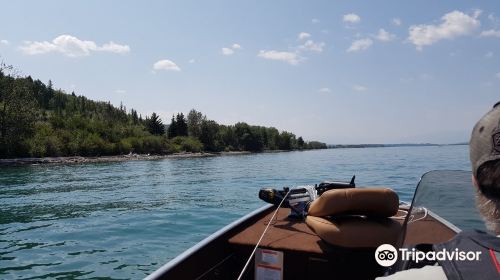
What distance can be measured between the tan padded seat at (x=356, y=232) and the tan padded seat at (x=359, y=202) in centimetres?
8

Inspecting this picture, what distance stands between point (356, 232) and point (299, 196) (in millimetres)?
1602

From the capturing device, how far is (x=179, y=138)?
303 ft

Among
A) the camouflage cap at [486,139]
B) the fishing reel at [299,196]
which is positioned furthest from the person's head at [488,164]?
the fishing reel at [299,196]

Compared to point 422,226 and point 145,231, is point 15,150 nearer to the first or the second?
point 145,231

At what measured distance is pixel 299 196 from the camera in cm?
483

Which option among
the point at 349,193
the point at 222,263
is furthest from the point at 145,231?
the point at 349,193

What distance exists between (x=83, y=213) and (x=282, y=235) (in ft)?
38.2

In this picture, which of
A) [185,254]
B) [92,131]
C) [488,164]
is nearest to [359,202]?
[185,254]

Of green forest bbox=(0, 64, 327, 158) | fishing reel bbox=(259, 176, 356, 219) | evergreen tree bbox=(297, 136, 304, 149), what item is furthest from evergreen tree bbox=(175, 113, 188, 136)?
fishing reel bbox=(259, 176, 356, 219)

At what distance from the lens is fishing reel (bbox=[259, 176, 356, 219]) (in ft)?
15.4

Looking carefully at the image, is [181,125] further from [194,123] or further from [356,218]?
[356,218]

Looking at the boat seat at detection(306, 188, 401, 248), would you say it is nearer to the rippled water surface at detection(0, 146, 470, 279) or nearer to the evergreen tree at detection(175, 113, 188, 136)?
the rippled water surface at detection(0, 146, 470, 279)

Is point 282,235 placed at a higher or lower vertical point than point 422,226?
lower

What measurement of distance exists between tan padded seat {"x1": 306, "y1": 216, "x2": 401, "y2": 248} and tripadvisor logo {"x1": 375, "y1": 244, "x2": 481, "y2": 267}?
1.45 metres
